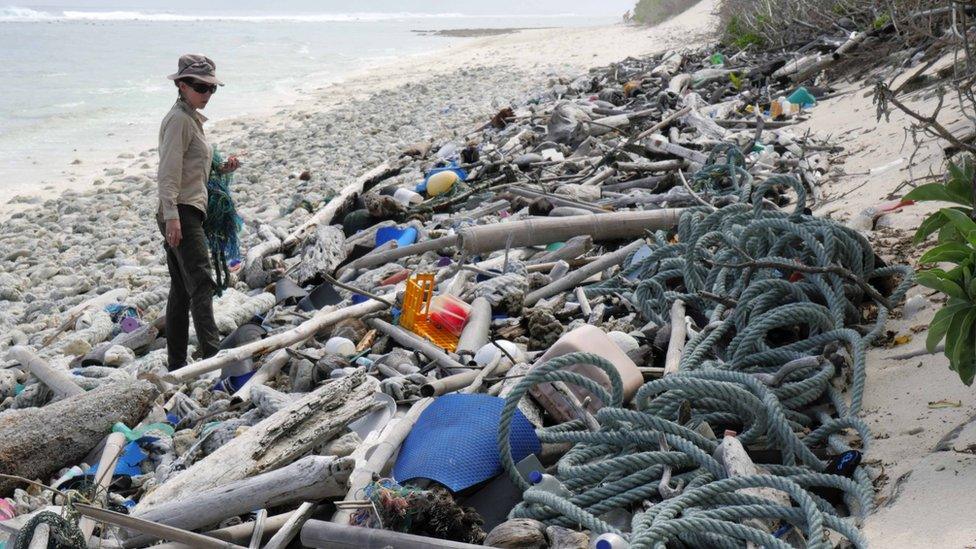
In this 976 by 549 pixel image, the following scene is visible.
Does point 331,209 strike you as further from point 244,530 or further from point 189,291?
point 244,530

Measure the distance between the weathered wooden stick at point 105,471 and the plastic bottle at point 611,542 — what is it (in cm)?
173

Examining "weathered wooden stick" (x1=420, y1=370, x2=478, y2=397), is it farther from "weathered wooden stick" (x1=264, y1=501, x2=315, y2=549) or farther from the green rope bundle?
the green rope bundle

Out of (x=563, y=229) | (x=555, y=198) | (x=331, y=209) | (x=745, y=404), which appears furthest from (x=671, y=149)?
(x=745, y=404)

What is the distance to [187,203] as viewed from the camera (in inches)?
204

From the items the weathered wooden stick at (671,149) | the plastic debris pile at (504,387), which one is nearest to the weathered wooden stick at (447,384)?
the plastic debris pile at (504,387)

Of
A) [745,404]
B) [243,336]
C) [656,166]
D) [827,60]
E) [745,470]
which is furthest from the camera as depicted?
[827,60]

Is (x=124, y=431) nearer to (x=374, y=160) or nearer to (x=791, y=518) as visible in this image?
(x=791, y=518)

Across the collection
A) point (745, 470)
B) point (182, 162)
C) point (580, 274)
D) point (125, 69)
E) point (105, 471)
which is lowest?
point (125, 69)

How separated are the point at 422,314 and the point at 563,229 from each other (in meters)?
1.54

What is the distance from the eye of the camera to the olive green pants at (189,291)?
17.2 ft

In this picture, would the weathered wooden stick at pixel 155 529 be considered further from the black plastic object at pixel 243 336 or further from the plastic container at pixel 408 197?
the plastic container at pixel 408 197

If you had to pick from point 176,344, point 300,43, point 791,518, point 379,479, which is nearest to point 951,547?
point 791,518

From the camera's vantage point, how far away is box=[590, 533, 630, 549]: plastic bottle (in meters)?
2.68

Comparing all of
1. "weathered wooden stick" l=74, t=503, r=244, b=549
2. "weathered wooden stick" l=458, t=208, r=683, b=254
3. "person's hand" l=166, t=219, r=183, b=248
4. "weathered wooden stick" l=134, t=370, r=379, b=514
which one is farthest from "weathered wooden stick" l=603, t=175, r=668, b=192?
"weathered wooden stick" l=74, t=503, r=244, b=549
